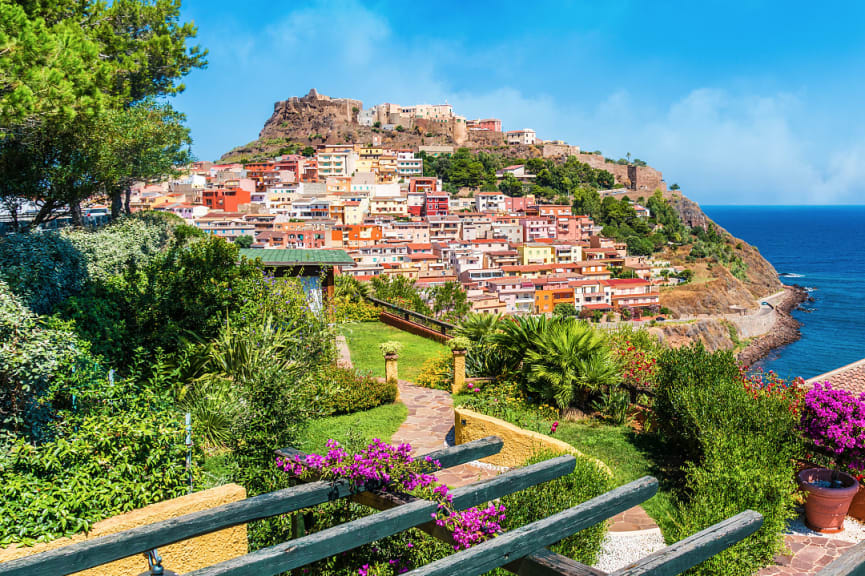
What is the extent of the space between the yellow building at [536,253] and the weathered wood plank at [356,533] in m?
75.0

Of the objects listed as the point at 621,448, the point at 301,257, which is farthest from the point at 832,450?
the point at 301,257

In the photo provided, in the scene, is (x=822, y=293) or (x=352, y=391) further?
(x=822, y=293)

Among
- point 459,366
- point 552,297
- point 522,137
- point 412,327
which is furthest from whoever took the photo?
point 522,137

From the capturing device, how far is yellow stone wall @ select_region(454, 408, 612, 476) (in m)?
6.24

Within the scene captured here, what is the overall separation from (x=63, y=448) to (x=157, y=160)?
42.9 ft

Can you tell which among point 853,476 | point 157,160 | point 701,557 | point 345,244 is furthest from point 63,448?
point 345,244

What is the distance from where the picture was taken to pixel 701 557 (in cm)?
174

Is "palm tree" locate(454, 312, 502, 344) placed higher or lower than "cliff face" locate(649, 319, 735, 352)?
higher

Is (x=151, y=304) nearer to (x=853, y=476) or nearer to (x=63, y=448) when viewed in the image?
(x=63, y=448)

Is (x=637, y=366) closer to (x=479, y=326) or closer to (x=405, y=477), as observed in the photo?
(x=479, y=326)

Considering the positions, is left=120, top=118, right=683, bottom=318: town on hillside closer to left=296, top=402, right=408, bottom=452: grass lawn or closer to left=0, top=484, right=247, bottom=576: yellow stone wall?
left=296, top=402, right=408, bottom=452: grass lawn

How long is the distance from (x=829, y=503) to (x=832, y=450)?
587mm

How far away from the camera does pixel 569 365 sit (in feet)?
26.8

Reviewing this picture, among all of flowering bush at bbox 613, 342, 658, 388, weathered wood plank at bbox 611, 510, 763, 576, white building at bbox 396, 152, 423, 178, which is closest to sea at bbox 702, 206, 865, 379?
flowering bush at bbox 613, 342, 658, 388
